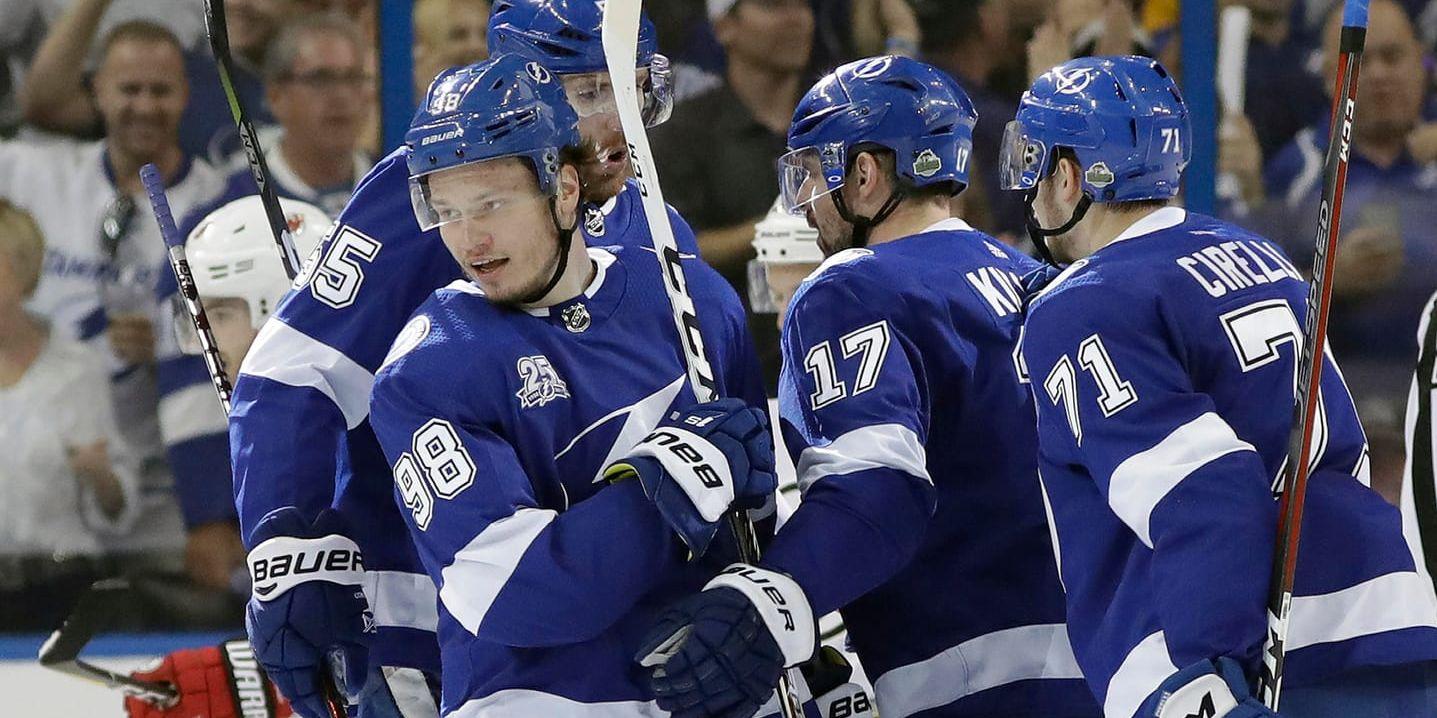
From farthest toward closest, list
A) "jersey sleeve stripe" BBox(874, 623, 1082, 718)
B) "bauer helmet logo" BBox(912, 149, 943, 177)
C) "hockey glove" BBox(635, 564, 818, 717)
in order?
"bauer helmet logo" BBox(912, 149, 943, 177) < "jersey sleeve stripe" BBox(874, 623, 1082, 718) < "hockey glove" BBox(635, 564, 818, 717)

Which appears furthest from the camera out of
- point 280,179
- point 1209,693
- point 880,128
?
point 280,179

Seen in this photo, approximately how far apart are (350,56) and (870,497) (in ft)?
9.73

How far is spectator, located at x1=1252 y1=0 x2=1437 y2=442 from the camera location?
437 centimetres

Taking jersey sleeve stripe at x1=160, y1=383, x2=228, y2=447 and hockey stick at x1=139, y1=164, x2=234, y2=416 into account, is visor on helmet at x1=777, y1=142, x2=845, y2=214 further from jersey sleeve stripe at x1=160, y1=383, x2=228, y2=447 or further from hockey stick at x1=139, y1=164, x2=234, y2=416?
jersey sleeve stripe at x1=160, y1=383, x2=228, y2=447

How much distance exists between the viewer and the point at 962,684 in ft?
6.98

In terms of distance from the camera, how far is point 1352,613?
6.04ft

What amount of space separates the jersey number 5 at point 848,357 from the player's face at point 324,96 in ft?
9.00

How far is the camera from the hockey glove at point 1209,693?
5.36 feet

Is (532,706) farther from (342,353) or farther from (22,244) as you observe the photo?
(22,244)

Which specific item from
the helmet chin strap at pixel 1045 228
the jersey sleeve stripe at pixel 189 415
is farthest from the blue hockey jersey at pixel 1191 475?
the jersey sleeve stripe at pixel 189 415

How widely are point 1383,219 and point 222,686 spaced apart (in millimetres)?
3052

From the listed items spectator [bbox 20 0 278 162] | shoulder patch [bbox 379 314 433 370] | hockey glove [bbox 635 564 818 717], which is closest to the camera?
hockey glove [bbox 635 564 818 717]

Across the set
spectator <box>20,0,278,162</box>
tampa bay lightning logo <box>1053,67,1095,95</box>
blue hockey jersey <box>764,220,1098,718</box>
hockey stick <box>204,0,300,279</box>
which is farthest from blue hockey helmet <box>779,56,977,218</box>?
spectator <box>20,0,278,162</box>

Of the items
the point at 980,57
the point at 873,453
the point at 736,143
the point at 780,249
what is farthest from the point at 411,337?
the point at 980,57
